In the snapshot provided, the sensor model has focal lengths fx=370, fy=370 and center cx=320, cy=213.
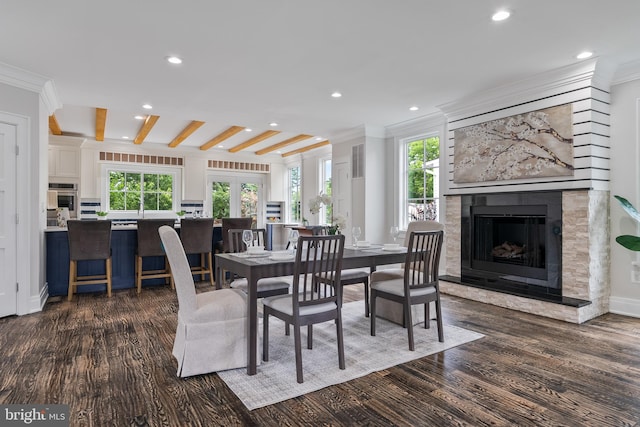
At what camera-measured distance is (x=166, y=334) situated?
326 cm

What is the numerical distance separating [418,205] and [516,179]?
1.92 m

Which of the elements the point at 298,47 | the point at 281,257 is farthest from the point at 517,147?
the point at 281,257

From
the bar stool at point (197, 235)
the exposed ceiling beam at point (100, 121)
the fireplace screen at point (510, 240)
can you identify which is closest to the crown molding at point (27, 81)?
the exposed ceiling beam at point (100, 121)

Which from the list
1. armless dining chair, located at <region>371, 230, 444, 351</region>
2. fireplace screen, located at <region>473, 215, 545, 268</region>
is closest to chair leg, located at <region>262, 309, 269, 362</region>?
armless dining chair, located at <region>371, 230, 444, 351</region>

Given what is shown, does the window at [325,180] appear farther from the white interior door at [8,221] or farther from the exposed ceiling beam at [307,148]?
the white interior door at [8,221]

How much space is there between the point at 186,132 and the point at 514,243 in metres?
5.81

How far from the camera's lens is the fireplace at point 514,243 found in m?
3.93

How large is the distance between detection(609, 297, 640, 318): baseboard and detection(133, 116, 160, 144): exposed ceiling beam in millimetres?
6409

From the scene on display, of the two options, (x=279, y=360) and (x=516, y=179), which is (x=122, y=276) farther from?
(x=516, y=179)

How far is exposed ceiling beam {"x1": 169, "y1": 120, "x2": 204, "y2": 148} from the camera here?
21.0ft

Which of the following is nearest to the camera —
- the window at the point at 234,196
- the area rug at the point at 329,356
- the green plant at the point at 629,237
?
the area rug at the point at 329,356

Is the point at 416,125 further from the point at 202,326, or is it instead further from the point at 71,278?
the point at 71,278

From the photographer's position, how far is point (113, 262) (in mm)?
5129

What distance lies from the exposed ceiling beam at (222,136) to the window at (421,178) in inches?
119
